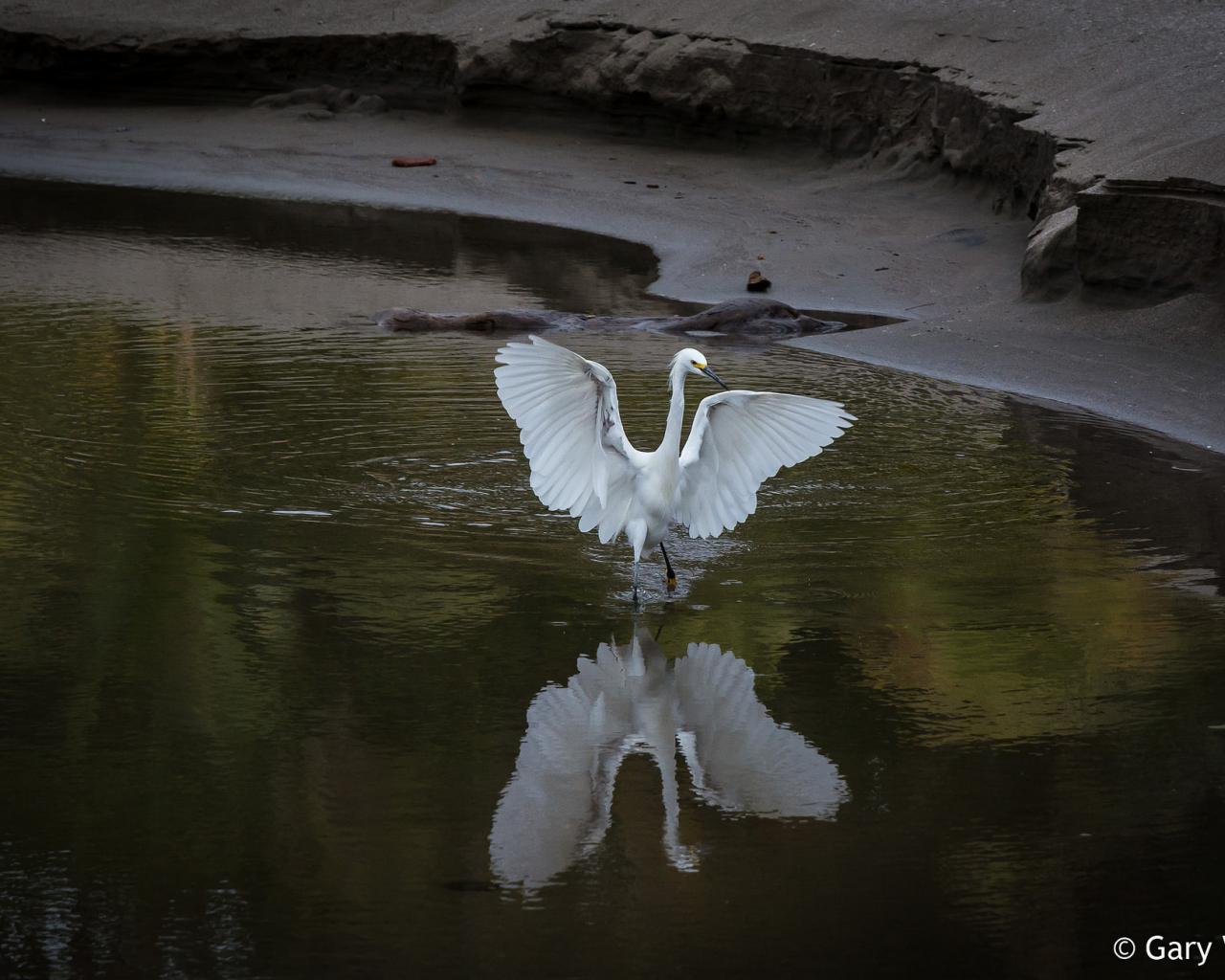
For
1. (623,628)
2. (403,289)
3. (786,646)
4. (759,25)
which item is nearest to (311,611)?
(623,628)

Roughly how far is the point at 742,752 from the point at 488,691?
0.81 m

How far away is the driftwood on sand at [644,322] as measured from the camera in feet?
33.7

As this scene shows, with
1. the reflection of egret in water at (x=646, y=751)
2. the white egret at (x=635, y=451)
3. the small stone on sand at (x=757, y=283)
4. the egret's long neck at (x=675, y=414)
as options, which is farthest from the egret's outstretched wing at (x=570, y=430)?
the small stone on sand at (x=757, y=283)

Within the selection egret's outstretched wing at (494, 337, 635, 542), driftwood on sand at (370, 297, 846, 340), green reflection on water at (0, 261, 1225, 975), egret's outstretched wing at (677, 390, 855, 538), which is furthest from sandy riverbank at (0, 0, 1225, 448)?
egret's outstretched wing at (494, 337, 635, 542)

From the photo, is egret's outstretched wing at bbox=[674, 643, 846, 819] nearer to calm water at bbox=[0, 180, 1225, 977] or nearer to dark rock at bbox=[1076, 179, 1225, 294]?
calm water at bbox=[0, 180, 1225, 977]

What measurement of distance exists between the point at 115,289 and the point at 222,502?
544 centimetres

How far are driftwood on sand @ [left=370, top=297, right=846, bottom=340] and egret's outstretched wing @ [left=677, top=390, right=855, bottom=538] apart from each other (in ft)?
15.5

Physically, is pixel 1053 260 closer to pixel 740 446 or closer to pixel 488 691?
pixel 740 446

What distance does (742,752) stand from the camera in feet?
14.0

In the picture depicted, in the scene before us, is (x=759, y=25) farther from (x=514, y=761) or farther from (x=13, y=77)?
(x=514, y=761)

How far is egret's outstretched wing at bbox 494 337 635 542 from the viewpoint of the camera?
17.4ft

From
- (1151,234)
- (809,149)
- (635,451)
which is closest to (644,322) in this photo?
(1151,234)

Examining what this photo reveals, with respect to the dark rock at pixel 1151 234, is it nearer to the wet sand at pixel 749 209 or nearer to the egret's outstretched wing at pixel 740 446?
the wet sand at pixel 749 209

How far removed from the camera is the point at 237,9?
20.5 meters
